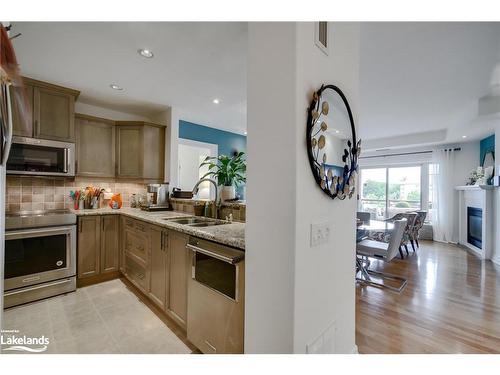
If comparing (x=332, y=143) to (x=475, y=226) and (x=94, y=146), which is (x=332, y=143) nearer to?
(x=94, y=146)

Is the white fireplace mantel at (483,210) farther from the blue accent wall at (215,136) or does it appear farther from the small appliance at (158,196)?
the small appliance at (158,196)

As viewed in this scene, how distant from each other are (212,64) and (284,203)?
185 cm

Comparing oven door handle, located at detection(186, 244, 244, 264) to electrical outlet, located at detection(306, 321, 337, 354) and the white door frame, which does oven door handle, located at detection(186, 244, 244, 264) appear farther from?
the white door frame

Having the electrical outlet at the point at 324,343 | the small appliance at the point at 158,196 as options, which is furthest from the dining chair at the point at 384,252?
the small appliance at the point at 158,196

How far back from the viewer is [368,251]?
301 centimetres

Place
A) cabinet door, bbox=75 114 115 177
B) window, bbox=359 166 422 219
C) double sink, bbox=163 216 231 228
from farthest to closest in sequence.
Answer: window, bbox=359 166 422 219, cabinet door, bbox=75 114 115 177, double sink, bbox=163 216 231 228

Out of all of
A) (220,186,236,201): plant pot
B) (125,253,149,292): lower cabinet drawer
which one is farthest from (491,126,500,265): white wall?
(125,253,149,292): lower cabinet drawer

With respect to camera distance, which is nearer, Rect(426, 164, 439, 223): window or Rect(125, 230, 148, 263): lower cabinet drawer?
Rect(125, 230, 148, 263): lower cabinet drawer

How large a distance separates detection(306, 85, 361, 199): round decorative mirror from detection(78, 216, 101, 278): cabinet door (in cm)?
284

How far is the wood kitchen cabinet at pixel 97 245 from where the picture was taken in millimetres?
2701

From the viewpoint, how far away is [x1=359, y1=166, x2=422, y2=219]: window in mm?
6129

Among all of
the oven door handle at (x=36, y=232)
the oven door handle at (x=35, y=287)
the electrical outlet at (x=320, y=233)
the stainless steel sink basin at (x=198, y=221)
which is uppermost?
the electrical outlet at (x=320, y=233)
